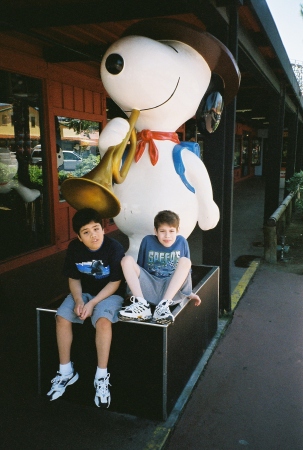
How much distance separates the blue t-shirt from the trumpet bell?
305 mm

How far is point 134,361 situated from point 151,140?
1.46 metres

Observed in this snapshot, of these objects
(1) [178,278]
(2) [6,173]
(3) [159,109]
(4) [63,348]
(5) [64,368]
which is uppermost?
(3) [159,109]

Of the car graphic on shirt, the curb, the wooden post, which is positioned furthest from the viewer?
the wooden post

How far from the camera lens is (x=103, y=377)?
2369mm

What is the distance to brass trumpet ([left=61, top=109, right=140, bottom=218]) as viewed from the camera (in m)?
2.40

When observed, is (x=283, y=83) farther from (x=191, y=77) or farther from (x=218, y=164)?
(x=191, y=77)

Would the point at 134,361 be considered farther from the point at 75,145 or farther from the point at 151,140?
the point at 75,145

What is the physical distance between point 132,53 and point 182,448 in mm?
2368

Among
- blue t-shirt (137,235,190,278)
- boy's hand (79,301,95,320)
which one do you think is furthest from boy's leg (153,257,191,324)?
boy's hand (79,301,95,320)

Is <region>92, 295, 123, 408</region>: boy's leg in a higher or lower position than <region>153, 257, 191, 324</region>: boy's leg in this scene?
lower

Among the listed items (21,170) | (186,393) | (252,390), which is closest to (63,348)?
(186,393)

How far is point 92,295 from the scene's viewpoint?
2596 millimetres

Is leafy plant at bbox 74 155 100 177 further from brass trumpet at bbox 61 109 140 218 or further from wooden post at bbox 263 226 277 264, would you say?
brass trumpet at bbox 61 109 140 218

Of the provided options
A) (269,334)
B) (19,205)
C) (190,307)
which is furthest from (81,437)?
(19,205)
